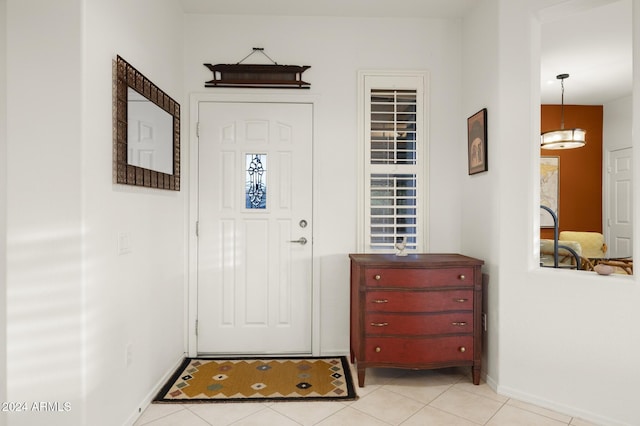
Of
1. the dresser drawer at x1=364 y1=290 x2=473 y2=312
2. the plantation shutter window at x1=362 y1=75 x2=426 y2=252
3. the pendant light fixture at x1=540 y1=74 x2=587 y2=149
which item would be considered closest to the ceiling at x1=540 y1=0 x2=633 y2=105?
the pendant light fixture at x1=540 y1=74 x2=587 y2=149

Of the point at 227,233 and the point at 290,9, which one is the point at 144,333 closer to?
the point at 227,233

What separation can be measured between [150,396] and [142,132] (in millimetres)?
1682

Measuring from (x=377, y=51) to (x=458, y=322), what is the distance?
89.4 inches

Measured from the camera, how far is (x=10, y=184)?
1.63 meters

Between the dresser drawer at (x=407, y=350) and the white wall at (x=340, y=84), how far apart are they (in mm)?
616

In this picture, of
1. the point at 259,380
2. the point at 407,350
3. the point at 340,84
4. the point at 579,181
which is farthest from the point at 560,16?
the point at 579,181

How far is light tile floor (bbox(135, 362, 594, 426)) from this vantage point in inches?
85.5

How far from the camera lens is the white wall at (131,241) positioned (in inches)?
68.6

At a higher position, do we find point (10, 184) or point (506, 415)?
point (10, 184)

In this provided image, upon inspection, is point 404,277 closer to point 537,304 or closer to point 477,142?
point 537,304

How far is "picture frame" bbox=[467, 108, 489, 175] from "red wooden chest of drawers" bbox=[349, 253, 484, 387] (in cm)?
74

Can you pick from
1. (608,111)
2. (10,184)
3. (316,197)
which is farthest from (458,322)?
(608,111)

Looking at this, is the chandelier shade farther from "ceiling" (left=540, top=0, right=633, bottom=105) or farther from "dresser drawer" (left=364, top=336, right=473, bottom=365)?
"dresser drawer" (left=364, top=336, right=473, bottom=365)

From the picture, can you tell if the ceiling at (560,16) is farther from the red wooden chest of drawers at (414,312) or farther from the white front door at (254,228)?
the red wooden chest of drawers at (414,312)
